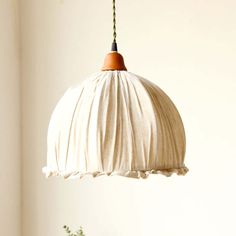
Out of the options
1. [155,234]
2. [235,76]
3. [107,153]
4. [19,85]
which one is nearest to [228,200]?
[155,234]

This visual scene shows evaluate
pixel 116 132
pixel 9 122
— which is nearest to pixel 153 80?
pixel 9 122

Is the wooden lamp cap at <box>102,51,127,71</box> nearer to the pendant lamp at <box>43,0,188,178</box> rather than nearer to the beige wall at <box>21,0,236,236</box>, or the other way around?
the pendant lamp at <box>43,0,188,178</box>

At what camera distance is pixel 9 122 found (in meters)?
2.04

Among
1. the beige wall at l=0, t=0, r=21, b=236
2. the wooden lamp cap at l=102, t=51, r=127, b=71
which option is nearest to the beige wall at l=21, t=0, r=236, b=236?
the beige wall at l=0, t=0, r=21, b=236

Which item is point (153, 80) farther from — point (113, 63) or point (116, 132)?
point (116, 132)

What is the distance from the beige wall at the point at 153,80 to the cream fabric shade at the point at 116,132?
1.03 metres

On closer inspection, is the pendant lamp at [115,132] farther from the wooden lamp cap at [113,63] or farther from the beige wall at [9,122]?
the beige wall at [9,122]

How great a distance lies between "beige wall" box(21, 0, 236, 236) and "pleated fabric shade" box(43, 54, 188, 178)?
3.37 ft

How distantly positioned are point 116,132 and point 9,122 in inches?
52.2

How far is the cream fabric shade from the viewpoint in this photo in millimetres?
796

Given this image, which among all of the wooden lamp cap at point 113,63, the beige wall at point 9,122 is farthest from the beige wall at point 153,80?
the wooden lamp cap at point 113,63

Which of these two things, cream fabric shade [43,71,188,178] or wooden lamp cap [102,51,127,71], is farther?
wooden lamp cap [102,51,127,71]

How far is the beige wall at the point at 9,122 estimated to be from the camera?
6.54 ft

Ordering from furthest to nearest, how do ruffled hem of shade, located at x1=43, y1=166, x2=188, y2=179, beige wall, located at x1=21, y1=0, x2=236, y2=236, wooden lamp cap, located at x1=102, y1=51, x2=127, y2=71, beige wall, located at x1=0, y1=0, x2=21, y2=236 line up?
beige wall, located at x1=0, y1=0, x2=21, y2=236, beige wall, located at x1=21, y1=0, x2=236, y2=236, wooden lamp cap, located at x1=102, y1=51, x2=127, y2=71, ruffled hem of shade, located at x1=43, y1=166, x2=188, y2=179
